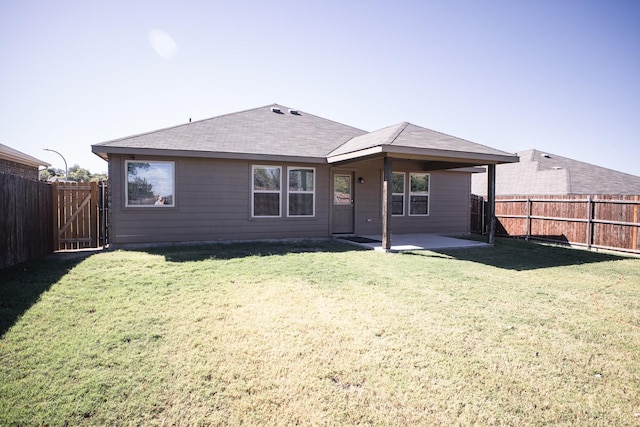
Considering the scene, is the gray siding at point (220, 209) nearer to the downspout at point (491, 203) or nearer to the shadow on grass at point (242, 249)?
the shadow on grass at point (242, 249)

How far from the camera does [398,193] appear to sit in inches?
461

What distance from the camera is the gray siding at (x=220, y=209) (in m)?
8.65

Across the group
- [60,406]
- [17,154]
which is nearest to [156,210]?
[60,406]

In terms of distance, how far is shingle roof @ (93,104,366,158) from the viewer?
28.9ft

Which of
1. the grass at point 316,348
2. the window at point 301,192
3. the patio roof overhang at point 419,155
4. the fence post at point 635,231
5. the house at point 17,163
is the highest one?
the house at point 17,163

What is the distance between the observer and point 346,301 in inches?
173

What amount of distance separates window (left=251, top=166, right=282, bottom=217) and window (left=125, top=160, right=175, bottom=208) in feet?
7.20

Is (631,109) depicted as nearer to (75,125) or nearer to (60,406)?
(60,406)

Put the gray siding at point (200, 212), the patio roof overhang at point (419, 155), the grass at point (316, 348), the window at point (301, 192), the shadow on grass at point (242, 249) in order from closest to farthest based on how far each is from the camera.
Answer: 1. the grass at point (316, 348)
2. the shadow on grass at point (242, 249)
3. the patio roof overhang at point (419, 155)
4. the gray siding at point (200, 212)
5. the window at point (301, 192)

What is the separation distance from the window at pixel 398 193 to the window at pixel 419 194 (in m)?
0.33

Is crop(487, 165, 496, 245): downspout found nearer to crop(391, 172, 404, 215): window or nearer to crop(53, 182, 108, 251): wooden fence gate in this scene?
crop(391, 172, 404, 215): window

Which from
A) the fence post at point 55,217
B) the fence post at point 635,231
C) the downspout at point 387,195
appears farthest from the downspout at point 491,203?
the fence post at point 55,217

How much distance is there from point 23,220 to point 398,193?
10.1 m

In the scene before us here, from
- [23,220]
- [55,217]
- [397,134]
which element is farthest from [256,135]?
[23,220]
